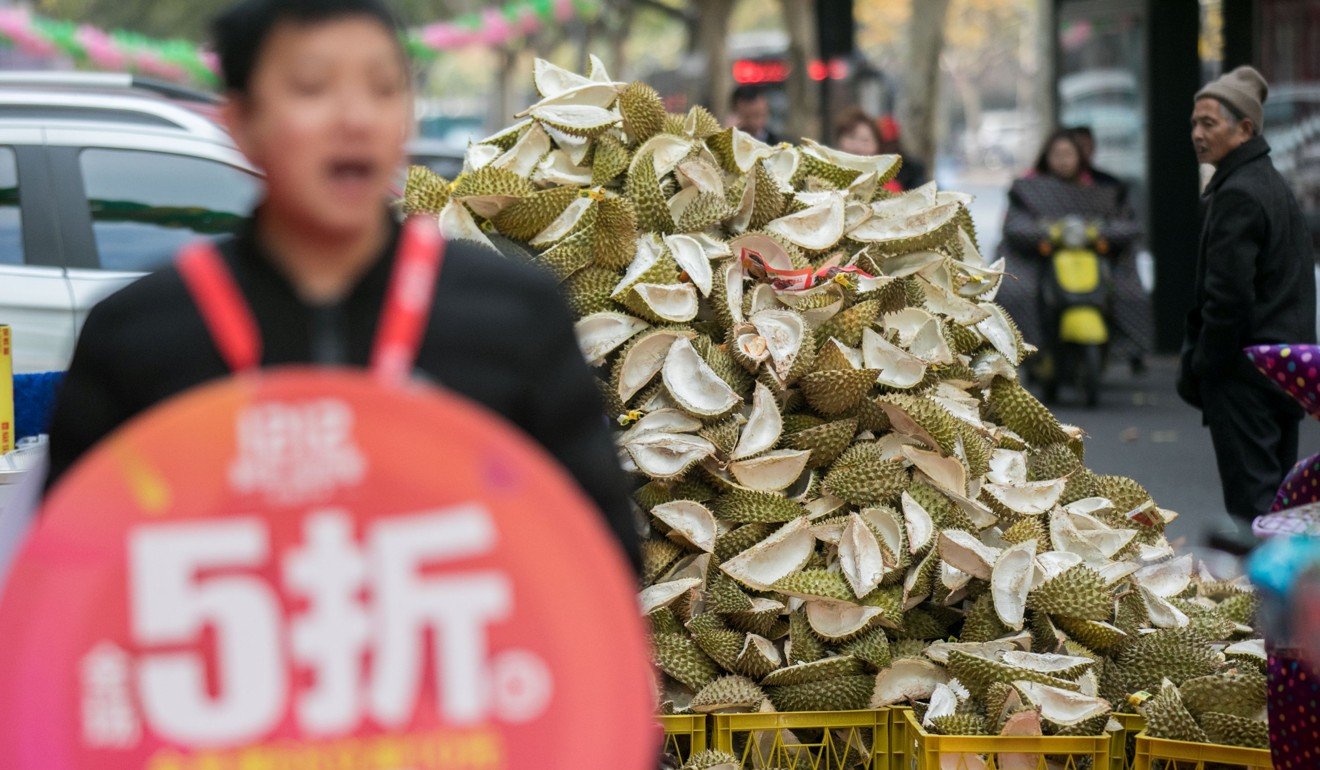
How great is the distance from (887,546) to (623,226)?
839 mm

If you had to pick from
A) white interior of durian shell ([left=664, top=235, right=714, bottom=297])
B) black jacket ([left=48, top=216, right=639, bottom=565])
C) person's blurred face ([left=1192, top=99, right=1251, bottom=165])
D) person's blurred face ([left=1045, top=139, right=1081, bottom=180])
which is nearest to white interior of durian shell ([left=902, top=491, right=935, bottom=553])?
white interior of durian shell ([left=664, top=235, right=714, bottom=297])

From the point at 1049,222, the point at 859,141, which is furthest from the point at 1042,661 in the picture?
the point at 1049,222

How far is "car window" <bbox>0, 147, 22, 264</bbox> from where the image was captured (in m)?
5.84

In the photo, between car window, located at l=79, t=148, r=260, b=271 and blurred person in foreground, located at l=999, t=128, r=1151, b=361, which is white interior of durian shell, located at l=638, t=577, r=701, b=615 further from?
blurred person in foreground, located at l=999, t=128, r=1151, b=361

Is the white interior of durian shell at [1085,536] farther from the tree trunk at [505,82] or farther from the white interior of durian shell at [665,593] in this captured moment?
the tree trunk at [505,82]

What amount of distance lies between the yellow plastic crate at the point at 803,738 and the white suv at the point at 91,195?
134 inches

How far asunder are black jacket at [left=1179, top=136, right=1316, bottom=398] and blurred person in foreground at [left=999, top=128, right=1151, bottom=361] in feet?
14.6

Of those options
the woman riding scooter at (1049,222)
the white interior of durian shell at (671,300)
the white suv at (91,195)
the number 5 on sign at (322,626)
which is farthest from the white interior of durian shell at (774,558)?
the woman riding scooter at (1049,222)

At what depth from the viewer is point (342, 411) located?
1.22 m

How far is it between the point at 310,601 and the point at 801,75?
13.4m

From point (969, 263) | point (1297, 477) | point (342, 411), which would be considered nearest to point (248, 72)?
point (342, 411)

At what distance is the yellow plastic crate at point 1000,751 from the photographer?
2777mm

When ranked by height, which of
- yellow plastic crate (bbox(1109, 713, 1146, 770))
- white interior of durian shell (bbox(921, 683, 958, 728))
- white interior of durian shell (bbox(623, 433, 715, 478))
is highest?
white interior of durian shell (bbox(623, 433, 715, 478))

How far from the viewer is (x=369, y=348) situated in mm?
1379
